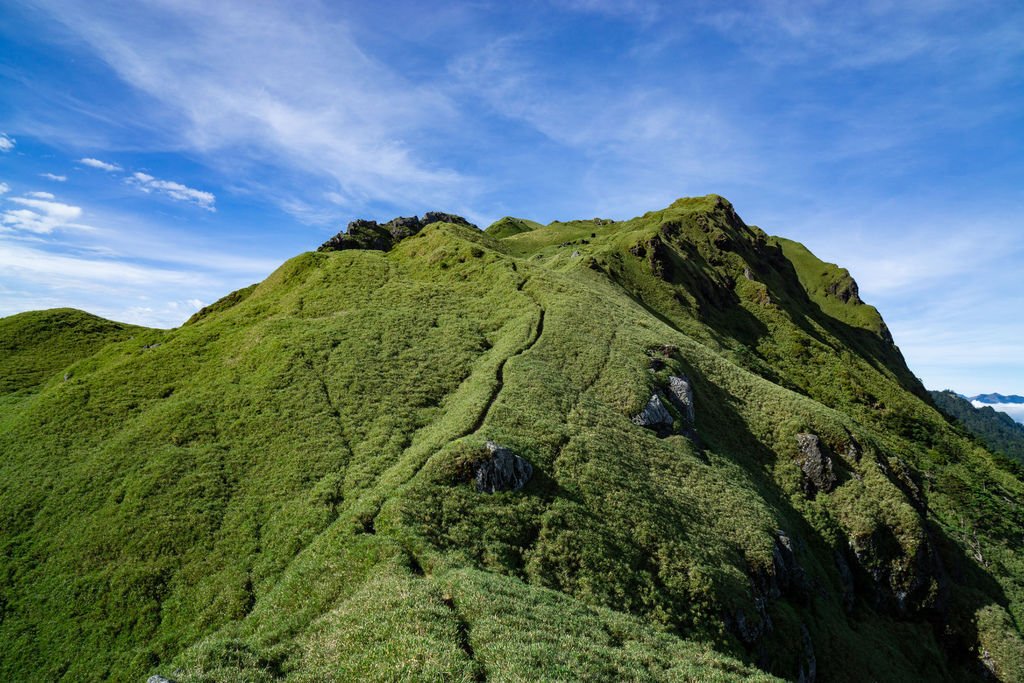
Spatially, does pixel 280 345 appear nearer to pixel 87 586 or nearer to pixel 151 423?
pixel 151 423

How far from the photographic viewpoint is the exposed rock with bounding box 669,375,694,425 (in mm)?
53031

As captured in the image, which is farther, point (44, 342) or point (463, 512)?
point (44, 342)

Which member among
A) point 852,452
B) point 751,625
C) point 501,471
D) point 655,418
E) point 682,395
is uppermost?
point 682,395

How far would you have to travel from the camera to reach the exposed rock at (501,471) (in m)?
33.7

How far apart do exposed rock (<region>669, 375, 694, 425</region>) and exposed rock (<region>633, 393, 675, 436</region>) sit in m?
3.63

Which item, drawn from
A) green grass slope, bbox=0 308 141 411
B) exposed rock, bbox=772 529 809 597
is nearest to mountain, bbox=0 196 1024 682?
exposed rock, bbox=772 529 809 597

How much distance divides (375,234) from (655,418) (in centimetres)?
8891

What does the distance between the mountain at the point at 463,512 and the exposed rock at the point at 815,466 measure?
10.1 inches

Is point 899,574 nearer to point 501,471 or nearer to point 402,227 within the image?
point 501,471

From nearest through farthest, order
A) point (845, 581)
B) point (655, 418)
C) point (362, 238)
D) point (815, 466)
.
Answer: point (845, 581), point (655, 418), point (815, 466), point (362, 238)

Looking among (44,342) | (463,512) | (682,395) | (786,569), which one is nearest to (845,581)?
(786,569)

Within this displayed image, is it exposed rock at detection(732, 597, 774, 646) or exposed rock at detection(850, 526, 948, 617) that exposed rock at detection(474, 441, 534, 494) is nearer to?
exposed rock at detection(732, 597, 774, 646)

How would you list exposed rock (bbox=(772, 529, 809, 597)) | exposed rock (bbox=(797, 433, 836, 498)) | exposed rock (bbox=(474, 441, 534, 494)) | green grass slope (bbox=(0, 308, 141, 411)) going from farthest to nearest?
green grass slope (bbox=(0, 308, 141, 411)) < exposed rock (bbox=(797, 433, 836, 498)) < exposed rock (bbox=(772, 529, 809, 597)) < exposed rock (bbox=(474, 441, 534, 494))

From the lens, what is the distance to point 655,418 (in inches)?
1938
